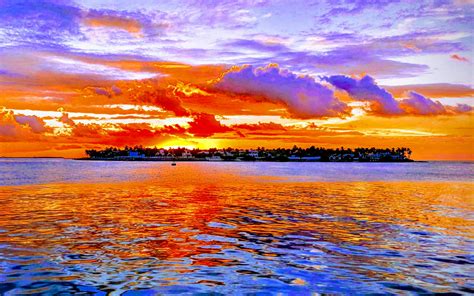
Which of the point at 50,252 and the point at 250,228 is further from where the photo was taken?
the point at 250,228

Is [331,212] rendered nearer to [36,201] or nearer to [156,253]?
[156,253]

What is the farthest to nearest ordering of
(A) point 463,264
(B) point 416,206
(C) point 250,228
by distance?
1. (B) point 416,206
2. (C) point 250,228
3. (A) point 463,264

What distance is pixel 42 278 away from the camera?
16.1m

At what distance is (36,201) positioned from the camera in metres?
46.3

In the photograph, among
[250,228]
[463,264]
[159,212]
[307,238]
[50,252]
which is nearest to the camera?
[463,264]

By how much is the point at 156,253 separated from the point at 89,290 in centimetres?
600

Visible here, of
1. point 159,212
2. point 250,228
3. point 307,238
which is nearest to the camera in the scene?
point 307,238

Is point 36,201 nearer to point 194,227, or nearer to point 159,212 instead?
point 159,212

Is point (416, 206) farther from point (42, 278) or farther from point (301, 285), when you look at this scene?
point (42, 278)

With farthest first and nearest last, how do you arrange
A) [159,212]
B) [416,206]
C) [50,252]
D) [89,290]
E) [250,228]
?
1. [416,206]
2. [159,212]
3. [250,228]
4. [50,252]
5. [89,290]

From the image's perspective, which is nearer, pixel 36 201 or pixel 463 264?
pixel 463 264

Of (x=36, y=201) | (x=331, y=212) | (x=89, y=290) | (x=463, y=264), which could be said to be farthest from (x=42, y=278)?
(x=36, y=201)

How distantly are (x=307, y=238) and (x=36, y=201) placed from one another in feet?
108

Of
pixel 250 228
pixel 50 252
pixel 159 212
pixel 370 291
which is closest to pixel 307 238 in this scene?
pixel 250 228
